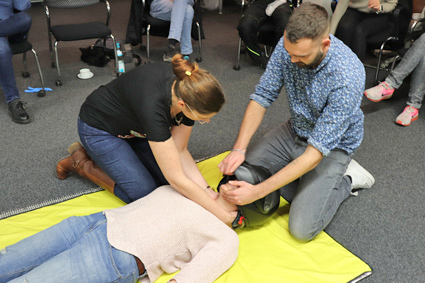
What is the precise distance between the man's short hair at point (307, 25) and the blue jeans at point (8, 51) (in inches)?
84.8

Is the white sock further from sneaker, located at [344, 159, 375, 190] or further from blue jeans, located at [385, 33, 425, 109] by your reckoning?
sneaker, located at [344, 159, 375, 190]

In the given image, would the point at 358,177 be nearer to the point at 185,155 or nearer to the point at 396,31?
the point at 185,155

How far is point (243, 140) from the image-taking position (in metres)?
2.02

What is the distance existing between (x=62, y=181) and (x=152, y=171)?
1.93 ft

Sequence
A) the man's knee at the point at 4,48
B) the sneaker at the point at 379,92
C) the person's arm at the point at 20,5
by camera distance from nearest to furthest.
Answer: the man's knee at the point at 4,48, the person's arm at the point at 20,5, the sneaker at the point at 379,92

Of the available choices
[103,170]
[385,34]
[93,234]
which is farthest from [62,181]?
[385,34]

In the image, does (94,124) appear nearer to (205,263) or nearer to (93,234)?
(93,234)

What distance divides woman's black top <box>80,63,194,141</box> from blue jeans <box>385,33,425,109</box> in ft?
6.73

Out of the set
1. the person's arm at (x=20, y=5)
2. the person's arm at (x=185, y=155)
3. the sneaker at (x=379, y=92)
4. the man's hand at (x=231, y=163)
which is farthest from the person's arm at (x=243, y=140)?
the person's arm at (x=20, y=5)

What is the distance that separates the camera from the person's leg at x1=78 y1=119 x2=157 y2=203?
194cm

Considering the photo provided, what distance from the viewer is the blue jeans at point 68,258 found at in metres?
1.38

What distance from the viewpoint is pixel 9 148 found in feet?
8.46

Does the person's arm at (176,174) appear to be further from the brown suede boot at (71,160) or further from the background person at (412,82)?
the background person at (412,82)

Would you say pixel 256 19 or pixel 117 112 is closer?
pixel 117 112
